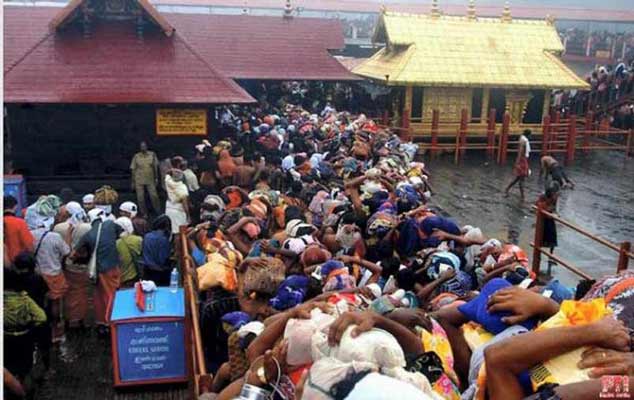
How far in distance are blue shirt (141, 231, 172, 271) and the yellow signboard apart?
5714 millimetres

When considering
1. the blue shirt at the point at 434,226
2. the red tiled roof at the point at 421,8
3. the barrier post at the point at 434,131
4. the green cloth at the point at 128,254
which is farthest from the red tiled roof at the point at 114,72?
the red tiled roof at the point at 421,8

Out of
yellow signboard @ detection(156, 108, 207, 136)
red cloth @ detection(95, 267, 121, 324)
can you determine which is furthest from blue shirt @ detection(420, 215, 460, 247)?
yellow signboard @ detection(156, 108, 207, 136)

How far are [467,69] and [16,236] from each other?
16061 millimetres

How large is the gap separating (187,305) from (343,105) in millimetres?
17676

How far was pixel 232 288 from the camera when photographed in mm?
5512

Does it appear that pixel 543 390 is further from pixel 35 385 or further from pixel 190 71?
pixel 190 71

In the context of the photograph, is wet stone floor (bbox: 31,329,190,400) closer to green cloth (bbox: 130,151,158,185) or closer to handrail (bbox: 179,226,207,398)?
handrail (bbox: 179,226,207,398)

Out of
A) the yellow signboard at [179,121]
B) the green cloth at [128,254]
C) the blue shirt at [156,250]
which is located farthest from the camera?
the yellow signboard at [179,121]

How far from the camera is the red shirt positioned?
6.87 meters

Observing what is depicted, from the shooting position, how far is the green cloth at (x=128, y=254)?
742 centimetres

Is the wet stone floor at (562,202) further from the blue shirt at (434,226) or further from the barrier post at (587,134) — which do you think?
the blue shirt at (434,226)

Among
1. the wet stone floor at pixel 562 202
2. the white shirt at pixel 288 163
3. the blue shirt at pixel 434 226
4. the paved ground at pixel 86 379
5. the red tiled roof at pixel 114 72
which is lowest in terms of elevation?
the wet stone floor at pixel 562 202

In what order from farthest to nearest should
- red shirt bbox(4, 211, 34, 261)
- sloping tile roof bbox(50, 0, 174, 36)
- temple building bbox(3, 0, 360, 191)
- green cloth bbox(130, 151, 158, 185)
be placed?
1. sloping tile roof bbox(50, 0, 174, 36)
2. temple building bbox(3, 0, 360, 191)
3. green cloth bbox(130, 151, 158, 185)
4. red shirt bbox(4, 211, 34, 261)

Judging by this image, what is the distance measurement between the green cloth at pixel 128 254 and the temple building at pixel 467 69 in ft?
43.1
